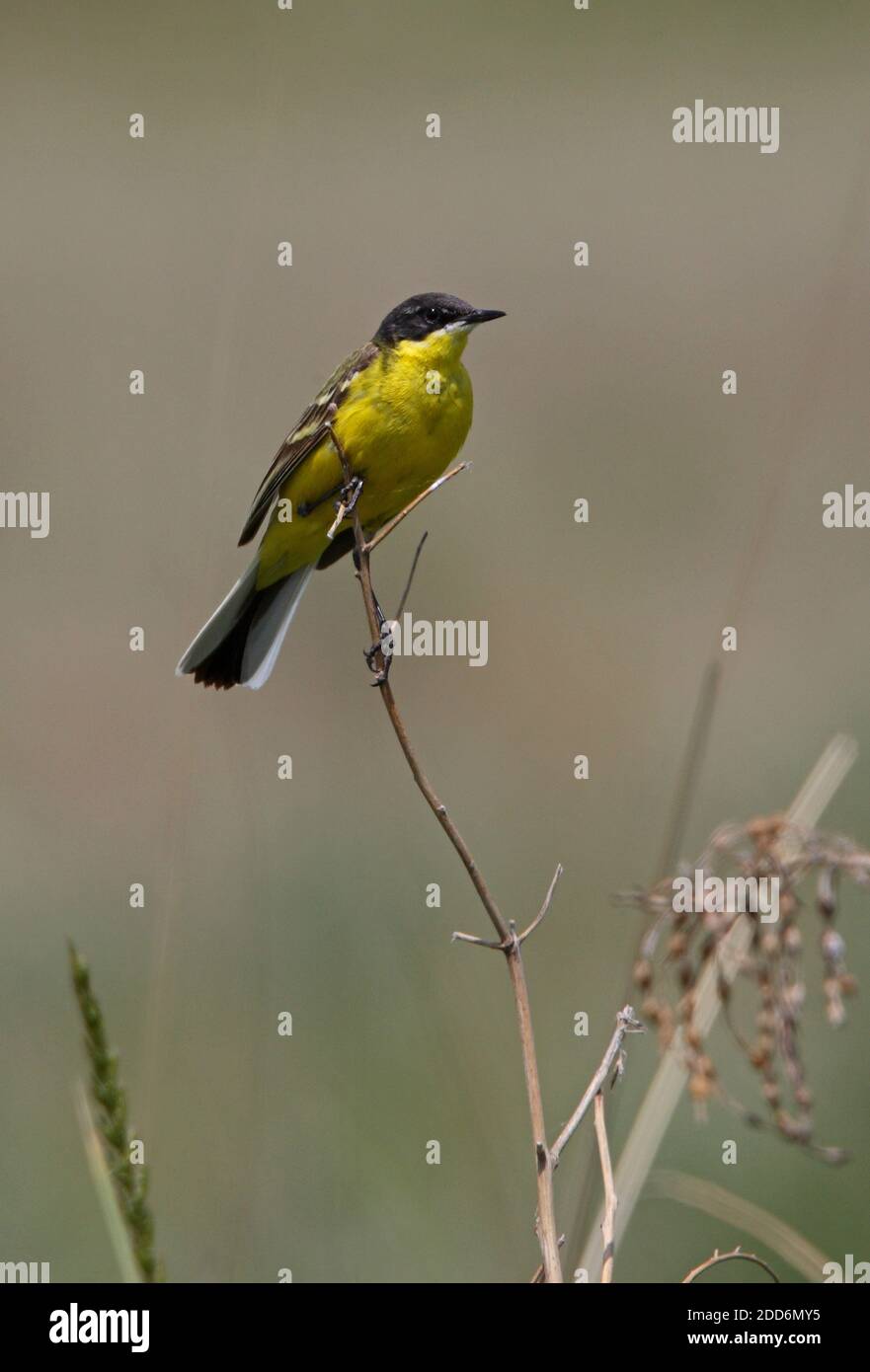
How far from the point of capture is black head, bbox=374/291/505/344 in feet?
17.0

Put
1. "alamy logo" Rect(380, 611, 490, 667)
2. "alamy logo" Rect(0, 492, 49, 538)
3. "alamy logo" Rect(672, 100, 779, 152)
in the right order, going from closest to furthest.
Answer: "alamy logo" Rect(380, 611, 490, 667) → "alamy logo" Rect(0, 492, 49, 538) → "alamy logo" Rect(672, 100, 779, 152)

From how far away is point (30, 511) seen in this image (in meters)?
9.51

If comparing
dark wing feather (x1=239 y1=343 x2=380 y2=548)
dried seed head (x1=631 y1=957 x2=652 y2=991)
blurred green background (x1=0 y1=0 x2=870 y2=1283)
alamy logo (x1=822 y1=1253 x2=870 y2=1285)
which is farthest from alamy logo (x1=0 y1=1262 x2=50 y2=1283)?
dried seed head (x1=631 y1=957 x2=652 y2=991)

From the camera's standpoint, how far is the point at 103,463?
998 centimetres

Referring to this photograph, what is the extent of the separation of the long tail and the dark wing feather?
7.7 inches

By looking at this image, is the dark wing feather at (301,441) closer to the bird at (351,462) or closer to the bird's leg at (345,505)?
the bird at (351,462)

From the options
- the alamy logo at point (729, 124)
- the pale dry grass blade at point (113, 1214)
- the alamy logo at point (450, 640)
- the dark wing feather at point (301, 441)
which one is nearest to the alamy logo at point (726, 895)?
the pale dry grass blade at point (113, 1214)

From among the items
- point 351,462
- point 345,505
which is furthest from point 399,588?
point 345,505

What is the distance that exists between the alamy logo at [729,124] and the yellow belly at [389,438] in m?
10.1

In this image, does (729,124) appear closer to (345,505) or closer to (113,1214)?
(345,505)

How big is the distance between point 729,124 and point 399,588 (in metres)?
8.45

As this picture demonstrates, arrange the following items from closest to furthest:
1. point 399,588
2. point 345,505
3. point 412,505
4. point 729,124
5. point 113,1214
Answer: point 113,1214, point 412,505, point 345,505, point 399,588, point 729,124

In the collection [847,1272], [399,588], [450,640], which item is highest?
[399,588]

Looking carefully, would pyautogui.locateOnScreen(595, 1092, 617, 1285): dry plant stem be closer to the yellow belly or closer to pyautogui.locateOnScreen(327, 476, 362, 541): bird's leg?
pyautogui.locateOnScreen(327, 476, 362, 541): bird's leg
